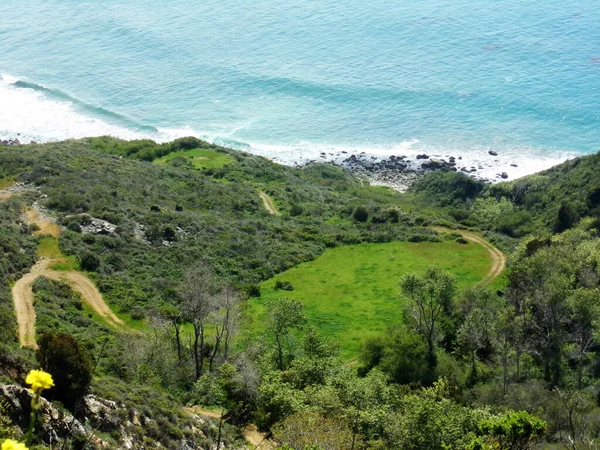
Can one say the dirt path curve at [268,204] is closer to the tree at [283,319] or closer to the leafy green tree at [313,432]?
the tree at [283,319]

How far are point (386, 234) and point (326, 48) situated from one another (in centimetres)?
8159

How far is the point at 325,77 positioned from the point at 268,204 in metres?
53.3

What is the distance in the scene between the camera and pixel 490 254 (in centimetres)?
7594

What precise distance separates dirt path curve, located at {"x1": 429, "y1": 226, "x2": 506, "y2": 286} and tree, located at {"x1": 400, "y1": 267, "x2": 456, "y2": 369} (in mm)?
14451

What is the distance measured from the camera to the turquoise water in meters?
126

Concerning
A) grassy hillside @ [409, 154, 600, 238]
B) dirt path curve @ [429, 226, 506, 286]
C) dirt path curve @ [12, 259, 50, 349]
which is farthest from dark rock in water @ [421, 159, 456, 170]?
dirt path curve @ [12, 259, 50, 349]

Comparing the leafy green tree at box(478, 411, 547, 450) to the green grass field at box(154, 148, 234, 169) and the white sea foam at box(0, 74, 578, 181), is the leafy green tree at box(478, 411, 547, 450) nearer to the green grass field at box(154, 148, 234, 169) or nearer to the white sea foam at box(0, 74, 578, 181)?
the green grass field at box(154, 148, 234, 169)

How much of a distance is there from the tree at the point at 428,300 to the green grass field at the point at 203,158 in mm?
62424

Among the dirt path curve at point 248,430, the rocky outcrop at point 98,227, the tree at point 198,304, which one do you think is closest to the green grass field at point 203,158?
the rocky outcrop at point 98,227

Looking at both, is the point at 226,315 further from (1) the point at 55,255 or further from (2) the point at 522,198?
(2) the point at 522,198

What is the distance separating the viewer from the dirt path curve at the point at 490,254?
68825 millimetres

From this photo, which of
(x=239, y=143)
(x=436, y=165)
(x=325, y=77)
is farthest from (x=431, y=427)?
(x=325, y=77)

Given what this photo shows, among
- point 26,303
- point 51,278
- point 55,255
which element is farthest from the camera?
point 55,255

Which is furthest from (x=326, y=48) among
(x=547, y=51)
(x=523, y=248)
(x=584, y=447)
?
(x=584, y=447)
